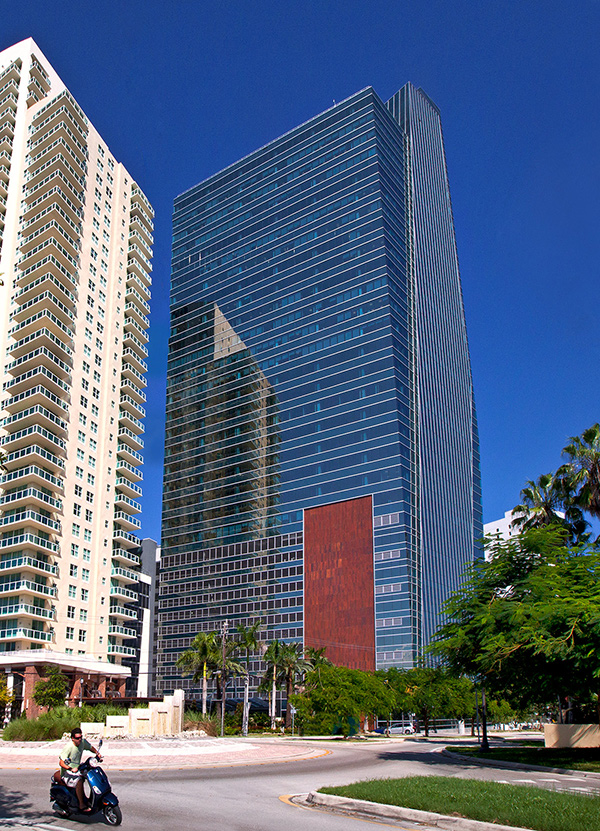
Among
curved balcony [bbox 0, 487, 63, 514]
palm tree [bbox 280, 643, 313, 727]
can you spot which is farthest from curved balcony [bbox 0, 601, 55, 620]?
palm tree [bbox 280, 643, 313, 727]

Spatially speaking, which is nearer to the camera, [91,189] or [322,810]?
[322,810]

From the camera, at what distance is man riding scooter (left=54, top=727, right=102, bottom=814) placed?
572 inches

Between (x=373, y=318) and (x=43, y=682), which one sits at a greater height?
(x=373, y=318)

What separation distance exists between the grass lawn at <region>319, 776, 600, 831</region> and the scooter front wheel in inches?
233

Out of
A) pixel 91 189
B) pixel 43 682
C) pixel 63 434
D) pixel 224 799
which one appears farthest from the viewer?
pixel 91 189

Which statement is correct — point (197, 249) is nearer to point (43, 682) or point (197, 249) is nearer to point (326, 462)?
point (326, 462)

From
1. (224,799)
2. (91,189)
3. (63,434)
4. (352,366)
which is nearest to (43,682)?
(63,434)

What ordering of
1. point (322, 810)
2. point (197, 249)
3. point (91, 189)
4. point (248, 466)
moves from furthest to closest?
point (197, 249) < point (248, 466) < point (91, 189) < point (322, 810)

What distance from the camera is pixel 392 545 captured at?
114 m

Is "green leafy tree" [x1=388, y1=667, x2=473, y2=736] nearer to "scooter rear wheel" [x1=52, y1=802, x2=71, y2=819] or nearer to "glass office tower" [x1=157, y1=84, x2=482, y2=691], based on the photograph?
"glass office tower" [x1=157, y1=84, x2=482, y2=691]

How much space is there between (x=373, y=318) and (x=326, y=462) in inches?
1036

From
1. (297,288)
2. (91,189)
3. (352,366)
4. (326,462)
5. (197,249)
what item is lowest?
(326,462)

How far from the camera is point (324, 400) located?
13125 centimetres

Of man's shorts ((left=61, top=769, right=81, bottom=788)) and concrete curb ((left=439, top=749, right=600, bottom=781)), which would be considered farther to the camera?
concrete curb ((left=439, top=749, right=600, bottom=781))
